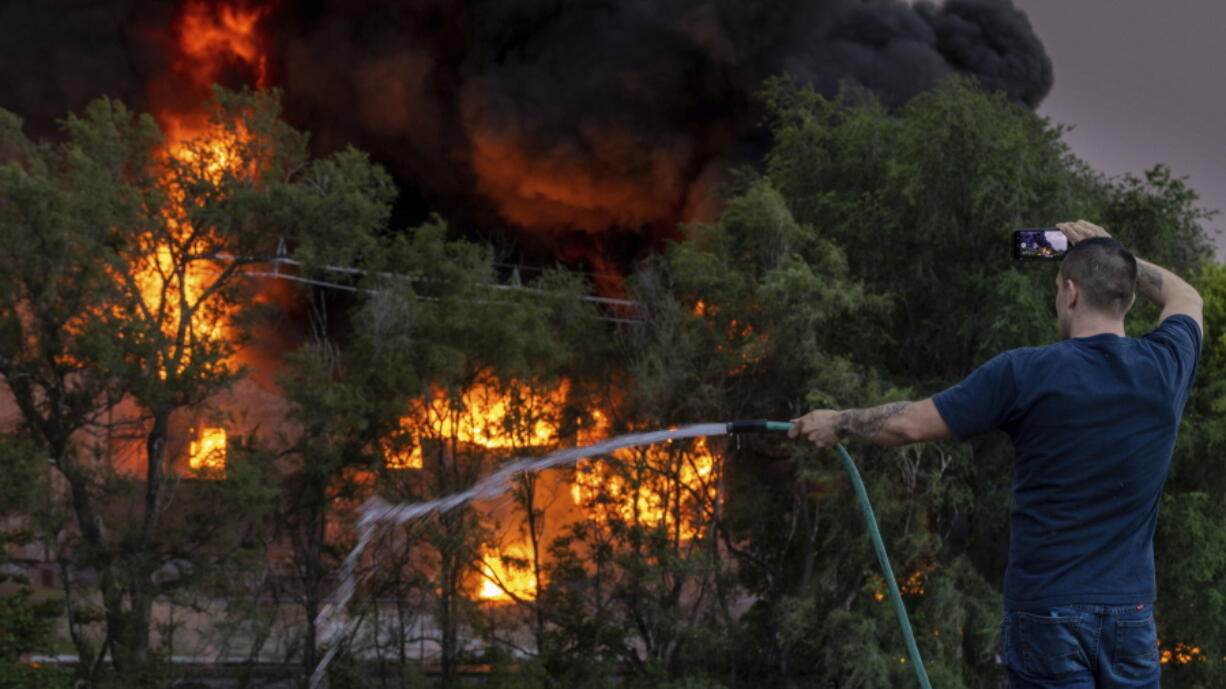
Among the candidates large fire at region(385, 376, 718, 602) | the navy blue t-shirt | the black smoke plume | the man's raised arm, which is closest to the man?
the navy blue t-shirt

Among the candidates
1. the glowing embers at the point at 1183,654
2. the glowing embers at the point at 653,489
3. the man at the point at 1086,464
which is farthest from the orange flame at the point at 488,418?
the man at the point at 1086,464

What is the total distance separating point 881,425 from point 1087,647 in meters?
0.96

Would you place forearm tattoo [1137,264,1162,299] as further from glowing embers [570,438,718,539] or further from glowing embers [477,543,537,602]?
glowing embers [477,543,537,602]

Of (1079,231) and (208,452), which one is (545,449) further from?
(1079,231)

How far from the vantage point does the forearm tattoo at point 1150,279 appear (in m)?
4.75

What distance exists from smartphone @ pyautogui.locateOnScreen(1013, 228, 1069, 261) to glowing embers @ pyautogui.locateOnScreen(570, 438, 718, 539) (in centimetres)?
1653

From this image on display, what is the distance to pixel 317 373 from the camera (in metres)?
21.8

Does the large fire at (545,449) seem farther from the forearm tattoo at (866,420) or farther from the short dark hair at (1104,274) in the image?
the short dark hair at (1104,274)

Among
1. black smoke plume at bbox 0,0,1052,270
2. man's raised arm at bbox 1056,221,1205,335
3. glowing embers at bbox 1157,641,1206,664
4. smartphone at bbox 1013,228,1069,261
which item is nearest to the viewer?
man's raised arm at bbox 1056,221,1205,335

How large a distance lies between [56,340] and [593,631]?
1002 centimetres

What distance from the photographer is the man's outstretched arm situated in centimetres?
420

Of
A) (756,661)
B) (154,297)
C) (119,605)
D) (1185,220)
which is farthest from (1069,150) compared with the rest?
(119,605)

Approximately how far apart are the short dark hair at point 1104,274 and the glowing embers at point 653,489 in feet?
58.1

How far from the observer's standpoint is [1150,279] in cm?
477
